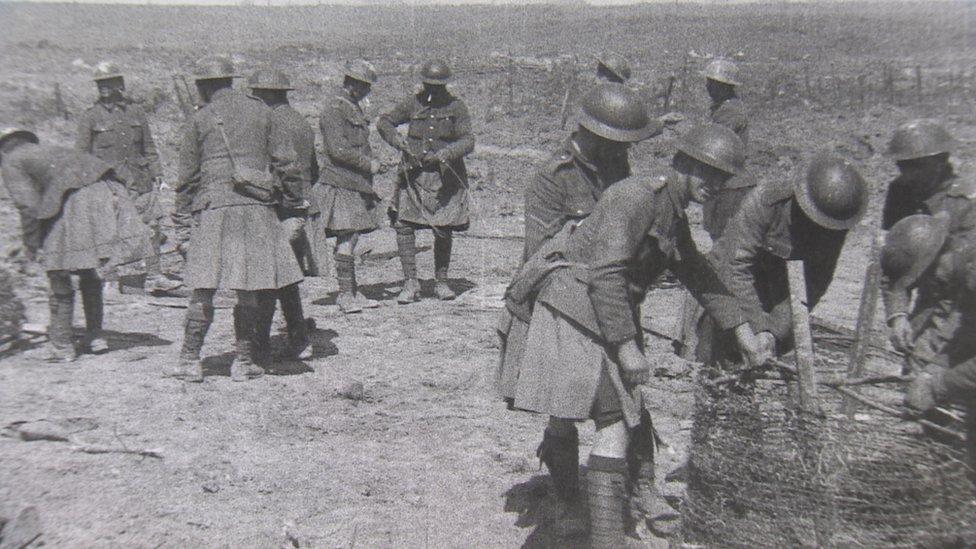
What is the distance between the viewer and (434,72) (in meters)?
7.38

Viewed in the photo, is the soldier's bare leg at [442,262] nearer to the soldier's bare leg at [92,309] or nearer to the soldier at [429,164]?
the soldier at [429,164]

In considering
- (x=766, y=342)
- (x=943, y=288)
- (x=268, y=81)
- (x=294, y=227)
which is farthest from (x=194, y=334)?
(x=943, y=288)

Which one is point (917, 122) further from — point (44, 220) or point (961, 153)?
point (961, 153)

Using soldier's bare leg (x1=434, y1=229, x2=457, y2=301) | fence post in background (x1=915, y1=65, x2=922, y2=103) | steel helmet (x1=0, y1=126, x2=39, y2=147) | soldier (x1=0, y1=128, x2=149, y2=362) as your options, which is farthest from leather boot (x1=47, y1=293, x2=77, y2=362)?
fence post in background (x1=915, y1=65, x2=922, y2=103)

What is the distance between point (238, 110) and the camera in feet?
17.6

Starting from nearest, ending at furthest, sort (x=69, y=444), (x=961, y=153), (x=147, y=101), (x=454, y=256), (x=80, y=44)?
1. (x=69, y=444)
2. (x=454, y=256)
3. (x=961, y=153)
4. (x=147, y=101)
5. (x=80, y=44)

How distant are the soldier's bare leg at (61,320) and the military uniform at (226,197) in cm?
127

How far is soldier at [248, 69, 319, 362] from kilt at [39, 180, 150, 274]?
42.4 inches

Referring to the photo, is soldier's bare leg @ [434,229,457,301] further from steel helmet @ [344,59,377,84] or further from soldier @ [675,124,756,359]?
soldier @ [675,124,756,359]

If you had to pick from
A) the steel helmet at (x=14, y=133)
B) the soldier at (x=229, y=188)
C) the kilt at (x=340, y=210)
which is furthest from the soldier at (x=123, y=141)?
the soldier at (x=229, y=188)

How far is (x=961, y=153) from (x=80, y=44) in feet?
81.6

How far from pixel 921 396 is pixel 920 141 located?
168cm

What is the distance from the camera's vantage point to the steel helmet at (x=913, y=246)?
3.89 metres

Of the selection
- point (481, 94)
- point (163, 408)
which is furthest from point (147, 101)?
point (163, 408)
